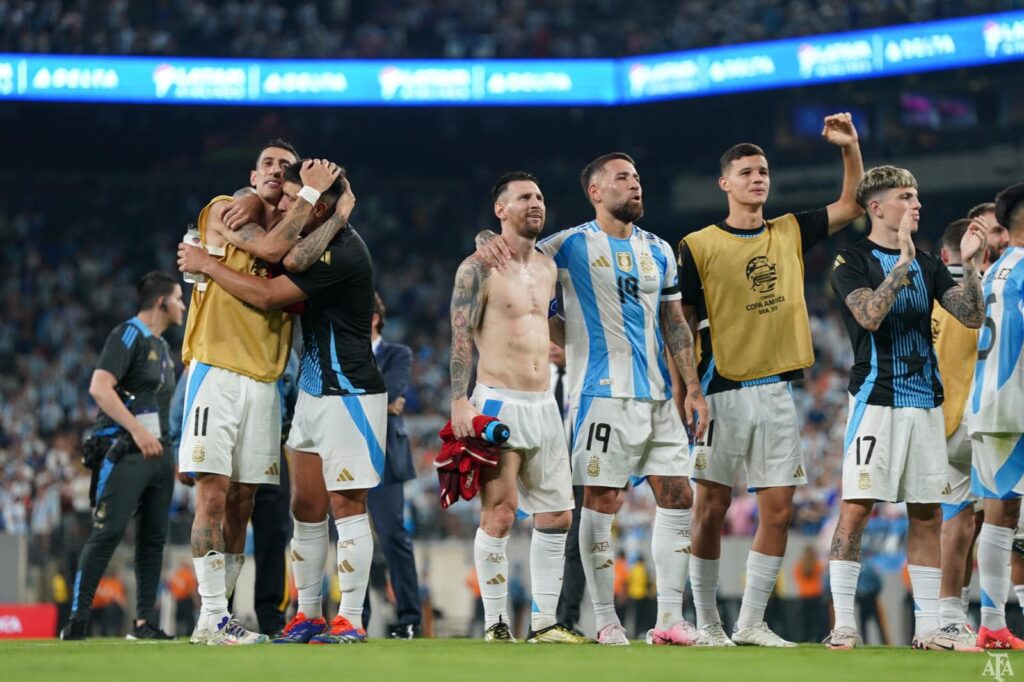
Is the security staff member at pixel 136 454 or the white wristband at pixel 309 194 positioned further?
the security staff member at pixel 136 454

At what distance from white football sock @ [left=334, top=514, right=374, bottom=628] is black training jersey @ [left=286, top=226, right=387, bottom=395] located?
692 mm

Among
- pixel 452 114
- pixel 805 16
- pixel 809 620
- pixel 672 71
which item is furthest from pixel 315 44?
pixel 809 620

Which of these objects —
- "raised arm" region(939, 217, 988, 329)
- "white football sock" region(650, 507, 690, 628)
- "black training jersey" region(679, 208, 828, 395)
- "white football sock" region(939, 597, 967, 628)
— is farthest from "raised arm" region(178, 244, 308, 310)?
"white football sock" region(939, 597, 967, 628)

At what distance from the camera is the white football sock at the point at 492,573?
7027mm

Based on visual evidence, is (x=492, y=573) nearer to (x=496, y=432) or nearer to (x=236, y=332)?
(x=496, y=432)

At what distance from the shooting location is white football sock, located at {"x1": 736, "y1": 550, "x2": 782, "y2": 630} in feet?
23.6

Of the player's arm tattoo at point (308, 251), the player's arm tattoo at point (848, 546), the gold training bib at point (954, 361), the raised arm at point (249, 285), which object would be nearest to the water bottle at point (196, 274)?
the raised arm at point (249, 285)

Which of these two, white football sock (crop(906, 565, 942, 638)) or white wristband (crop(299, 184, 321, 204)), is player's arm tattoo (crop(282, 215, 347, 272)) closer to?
white wristband (crop(299, 184, 321, 204))

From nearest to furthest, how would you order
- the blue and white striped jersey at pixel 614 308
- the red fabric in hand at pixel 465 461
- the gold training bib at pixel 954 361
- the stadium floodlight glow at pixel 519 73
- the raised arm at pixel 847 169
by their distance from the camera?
the red fabric in hand at pixel 465 461 → the blue and white striped jersey at pixel 614 308 → the raised arm at pixel 847 169 → the gold training bib at pixel 954 361 → the stadium floodlight glow at pixel 519 73

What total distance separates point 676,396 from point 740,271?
30.0 inches

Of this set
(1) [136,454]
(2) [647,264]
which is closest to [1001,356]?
(2) [647,264]

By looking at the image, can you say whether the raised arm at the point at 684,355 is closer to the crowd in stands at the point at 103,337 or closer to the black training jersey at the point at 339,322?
the black training jersey at the point at 339,322

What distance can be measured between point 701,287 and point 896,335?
1.12 m

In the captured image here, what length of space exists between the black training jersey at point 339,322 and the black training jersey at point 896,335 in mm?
2421
